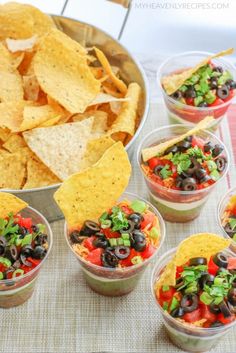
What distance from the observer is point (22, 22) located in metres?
3.41

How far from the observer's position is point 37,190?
2.72 meters

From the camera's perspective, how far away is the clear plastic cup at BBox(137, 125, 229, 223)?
2.87 meters

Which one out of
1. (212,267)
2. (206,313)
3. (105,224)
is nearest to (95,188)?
(105,224)

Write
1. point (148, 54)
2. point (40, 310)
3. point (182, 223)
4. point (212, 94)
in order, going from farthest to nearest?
point (148, 54) < point (212, 94) < point (182, 223) < point (40, 310)

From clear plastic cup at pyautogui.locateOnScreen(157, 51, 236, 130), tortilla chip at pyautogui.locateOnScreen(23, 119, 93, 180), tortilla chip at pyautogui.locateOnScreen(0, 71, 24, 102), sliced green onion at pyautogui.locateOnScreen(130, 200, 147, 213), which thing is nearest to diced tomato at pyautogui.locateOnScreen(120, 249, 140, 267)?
sliced green onion at pyautogui.locateOnScreen(130, 200, 147, 213)

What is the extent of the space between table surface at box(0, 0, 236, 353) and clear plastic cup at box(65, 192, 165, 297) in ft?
0.18

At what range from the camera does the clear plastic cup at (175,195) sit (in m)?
2.87

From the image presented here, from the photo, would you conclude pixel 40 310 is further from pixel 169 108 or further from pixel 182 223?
pixel 169 108

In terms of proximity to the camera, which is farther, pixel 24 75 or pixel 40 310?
pixel 24 75

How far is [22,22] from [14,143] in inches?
30.9

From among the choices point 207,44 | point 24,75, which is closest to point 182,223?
point 24,75

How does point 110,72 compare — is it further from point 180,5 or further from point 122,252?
point 180,5

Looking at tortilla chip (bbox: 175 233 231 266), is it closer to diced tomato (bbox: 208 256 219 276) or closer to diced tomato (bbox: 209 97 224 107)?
diced tomato (bbox: 208 256 219 276)

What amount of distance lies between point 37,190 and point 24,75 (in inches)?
40.5
